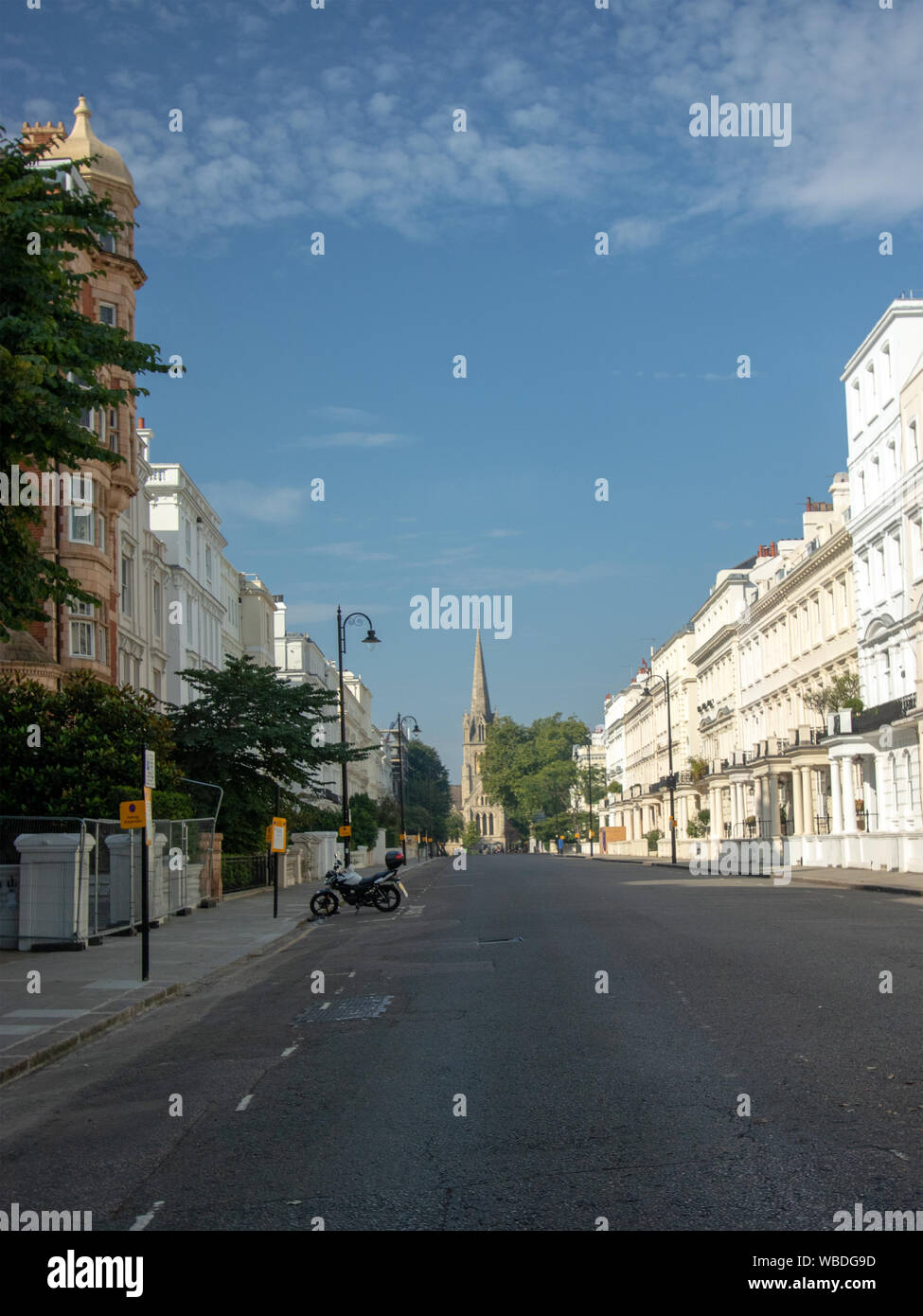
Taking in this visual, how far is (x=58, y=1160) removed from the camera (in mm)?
6945

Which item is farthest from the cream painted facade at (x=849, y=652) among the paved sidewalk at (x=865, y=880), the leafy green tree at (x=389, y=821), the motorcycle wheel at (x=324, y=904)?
the leafy green tree at (x=389, y=821)

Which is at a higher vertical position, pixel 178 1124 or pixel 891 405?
pixel 891 405

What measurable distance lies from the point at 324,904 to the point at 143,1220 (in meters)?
24.0

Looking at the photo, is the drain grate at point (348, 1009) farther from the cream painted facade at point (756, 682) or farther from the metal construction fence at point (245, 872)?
the cream painted facade at point (756, 682)

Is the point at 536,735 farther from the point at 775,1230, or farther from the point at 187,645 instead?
the point at 775,1230

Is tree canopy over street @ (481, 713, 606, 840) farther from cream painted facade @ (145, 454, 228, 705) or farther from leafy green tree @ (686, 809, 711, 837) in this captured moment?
cream painted facade @ (145, 454, 228, 705)

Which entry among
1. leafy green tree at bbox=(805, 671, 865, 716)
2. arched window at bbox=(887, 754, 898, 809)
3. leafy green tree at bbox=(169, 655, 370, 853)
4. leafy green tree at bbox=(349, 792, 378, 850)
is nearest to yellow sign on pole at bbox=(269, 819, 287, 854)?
leafy green tree at bbox=(169, 655, 370, 853)

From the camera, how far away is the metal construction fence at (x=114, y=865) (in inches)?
771

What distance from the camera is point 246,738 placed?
35.7 metres

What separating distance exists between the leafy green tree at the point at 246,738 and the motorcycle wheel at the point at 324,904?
6855 millimetres

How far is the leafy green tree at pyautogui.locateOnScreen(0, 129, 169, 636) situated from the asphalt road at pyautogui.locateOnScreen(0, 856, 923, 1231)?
5007 mm

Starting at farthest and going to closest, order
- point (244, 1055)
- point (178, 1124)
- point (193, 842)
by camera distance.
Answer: point (193, 842) < point (244, 1055) < point (178, 1124)
